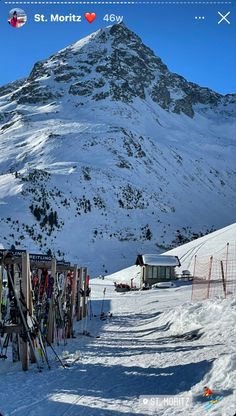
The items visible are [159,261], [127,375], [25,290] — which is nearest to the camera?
[127,375]

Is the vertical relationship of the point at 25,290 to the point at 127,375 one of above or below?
above

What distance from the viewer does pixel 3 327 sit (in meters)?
11.8

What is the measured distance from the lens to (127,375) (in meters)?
10.4

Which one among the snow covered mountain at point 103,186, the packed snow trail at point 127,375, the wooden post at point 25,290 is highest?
the snow covered mountain at point 103,186

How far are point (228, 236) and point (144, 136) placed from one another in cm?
11639

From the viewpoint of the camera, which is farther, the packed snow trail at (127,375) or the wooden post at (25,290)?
the wooden post at (25,290)

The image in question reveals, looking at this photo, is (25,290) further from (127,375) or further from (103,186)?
(103,186)

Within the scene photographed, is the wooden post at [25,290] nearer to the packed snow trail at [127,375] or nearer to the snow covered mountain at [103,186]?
the packed snow trail at [127,375]

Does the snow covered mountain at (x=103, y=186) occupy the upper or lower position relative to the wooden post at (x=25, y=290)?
upper

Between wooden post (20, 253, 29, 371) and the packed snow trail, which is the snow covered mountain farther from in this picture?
wooden post (20, 253, 29, 371)

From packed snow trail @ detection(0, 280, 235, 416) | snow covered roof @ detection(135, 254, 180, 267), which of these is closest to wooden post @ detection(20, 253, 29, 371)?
packed snow trail @ detection(0, 280, 235, 416)

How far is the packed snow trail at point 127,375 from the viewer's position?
802cm

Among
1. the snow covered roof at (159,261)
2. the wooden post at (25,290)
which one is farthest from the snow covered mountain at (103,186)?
the wooden post at (25,290)

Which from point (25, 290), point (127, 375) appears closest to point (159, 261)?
point (25, 290)
